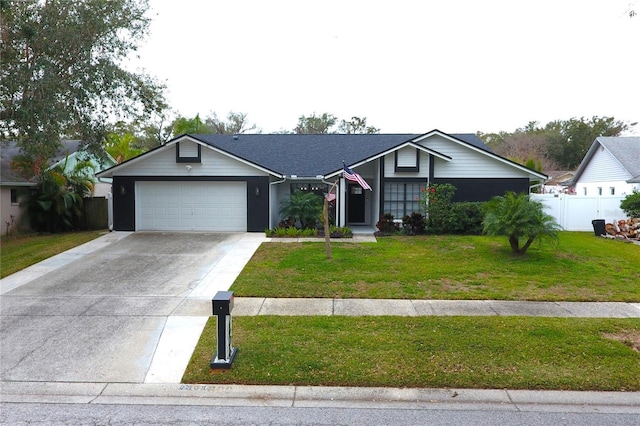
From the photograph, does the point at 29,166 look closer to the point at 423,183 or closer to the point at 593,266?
the point at 423,183

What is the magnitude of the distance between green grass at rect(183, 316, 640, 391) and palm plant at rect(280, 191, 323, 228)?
9630 mm

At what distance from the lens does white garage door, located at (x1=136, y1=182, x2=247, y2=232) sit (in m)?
17.2

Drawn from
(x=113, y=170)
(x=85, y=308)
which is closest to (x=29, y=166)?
(x=113, y=170)

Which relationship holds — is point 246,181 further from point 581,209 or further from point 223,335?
point 581,209

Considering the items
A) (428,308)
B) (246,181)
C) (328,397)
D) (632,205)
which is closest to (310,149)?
(246,181)

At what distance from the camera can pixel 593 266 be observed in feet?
36.2

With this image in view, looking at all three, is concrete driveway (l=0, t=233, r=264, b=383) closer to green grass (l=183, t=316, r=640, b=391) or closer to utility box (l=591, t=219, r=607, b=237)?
green grass (l=183, t=316, r=640, b=391)

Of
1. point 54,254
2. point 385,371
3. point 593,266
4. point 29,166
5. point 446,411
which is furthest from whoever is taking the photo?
point 29,166

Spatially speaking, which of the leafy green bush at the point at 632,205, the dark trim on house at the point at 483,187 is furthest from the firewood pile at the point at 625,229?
the dark trim on house at the point at 483,187

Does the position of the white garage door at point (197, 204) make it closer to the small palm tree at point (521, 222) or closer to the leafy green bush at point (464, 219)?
the leafy green bush at point (464, 219)

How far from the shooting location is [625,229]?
1591 cm

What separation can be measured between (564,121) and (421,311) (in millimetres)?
51545

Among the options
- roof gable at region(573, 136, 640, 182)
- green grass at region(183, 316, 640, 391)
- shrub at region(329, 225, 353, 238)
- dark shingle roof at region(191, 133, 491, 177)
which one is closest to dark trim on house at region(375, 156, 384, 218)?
dark shingle roof at region(191, 133, 491, 177)

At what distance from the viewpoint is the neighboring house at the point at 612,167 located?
72.6ft
